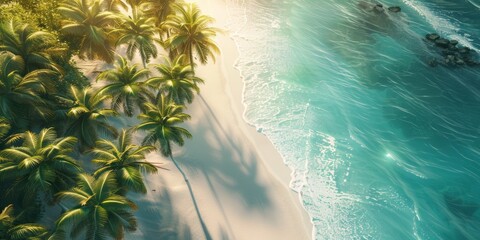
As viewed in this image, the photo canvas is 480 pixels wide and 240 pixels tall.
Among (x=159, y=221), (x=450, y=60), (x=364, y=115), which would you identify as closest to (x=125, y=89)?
(x=159, y=221)

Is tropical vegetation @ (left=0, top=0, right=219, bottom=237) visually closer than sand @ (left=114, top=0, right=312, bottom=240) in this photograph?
Yes

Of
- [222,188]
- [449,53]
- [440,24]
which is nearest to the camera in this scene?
[222,188]

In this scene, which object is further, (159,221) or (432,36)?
(432,36)

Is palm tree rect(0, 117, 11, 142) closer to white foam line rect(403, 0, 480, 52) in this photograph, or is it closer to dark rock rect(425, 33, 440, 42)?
dark rock rect(425, 33, 440, 42)

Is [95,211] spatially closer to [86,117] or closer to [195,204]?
[86,117]

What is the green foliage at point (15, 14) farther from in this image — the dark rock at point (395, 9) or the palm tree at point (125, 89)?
the dark rock at point (395, 9)

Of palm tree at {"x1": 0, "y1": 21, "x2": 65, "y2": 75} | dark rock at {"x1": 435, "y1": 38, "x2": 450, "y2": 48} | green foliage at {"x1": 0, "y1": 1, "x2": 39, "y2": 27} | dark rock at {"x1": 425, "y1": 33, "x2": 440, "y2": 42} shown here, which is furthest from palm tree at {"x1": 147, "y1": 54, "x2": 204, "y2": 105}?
dark rock at {"x1": 425, "y1": 33, "x2": 440, "y2": 42}

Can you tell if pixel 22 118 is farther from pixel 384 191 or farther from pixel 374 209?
pixel 384 191
